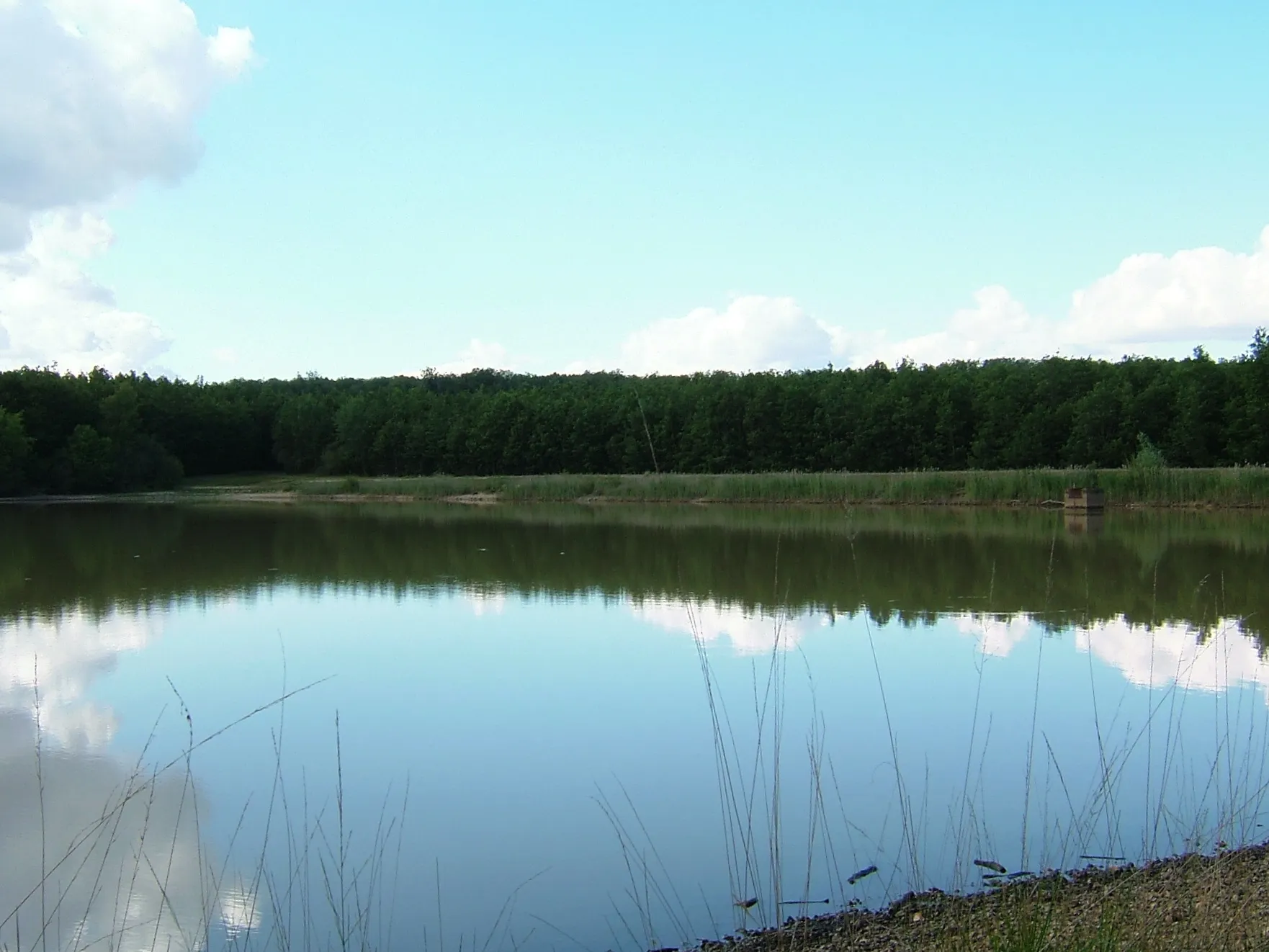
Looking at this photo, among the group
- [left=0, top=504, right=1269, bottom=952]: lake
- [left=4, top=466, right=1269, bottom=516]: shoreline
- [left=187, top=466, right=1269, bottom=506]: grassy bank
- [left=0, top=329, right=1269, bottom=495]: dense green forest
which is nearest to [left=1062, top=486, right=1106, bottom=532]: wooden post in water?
[left=4, top=466, right=1269, bottom=516]: shoreline

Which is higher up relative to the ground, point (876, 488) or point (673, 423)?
point (673, 423)

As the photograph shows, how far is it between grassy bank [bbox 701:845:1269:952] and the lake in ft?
0.58

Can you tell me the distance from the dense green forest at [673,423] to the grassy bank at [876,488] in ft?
25.6

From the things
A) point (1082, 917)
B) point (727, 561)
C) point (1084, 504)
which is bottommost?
point (727, 561)

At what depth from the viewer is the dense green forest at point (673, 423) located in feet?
154

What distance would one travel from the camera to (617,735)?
7094 millimetres

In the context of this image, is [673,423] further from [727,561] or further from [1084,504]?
[727,561]

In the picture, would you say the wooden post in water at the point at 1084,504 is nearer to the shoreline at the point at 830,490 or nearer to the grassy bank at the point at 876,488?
the shoreline at the point at 830,490

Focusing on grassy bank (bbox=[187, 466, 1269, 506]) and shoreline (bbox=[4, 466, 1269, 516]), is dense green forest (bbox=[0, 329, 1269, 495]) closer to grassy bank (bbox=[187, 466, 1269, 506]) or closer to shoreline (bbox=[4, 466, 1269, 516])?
shoreline (bbox=[4, 466, 1269, 516])

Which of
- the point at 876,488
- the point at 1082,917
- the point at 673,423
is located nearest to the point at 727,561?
the point at 1082,917

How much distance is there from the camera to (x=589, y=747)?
6.85 metres

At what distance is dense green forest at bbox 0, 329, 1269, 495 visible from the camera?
46.8 metres

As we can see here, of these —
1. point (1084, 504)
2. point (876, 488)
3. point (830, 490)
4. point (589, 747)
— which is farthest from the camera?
point (830, 490)

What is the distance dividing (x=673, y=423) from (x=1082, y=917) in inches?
2216
